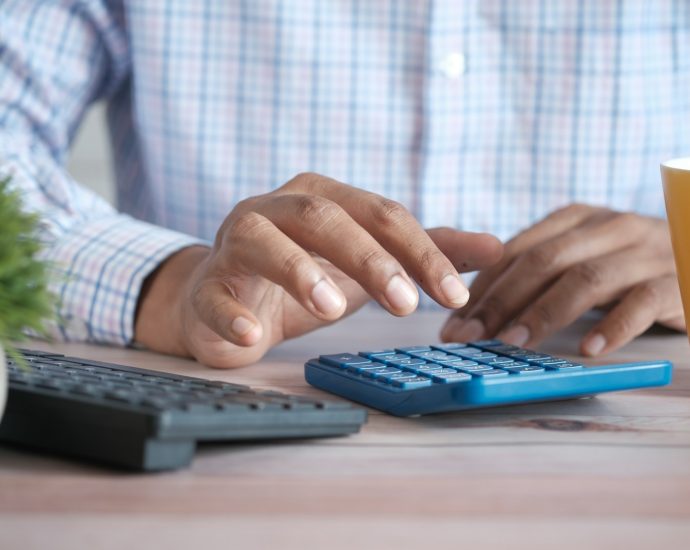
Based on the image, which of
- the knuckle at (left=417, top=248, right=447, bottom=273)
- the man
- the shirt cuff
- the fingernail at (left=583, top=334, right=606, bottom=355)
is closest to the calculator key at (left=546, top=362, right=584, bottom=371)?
the knuckle at (left=417, top=248, right=447, bottom=273)

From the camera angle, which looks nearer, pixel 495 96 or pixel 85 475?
pixel 85 475

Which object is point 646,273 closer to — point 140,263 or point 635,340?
point 635,340

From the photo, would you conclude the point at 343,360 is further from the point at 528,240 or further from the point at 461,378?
the point at 528,240

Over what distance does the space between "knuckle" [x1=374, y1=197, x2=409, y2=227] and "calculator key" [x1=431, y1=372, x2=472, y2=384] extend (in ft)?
0.44

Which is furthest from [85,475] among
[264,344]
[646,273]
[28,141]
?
[28,141]

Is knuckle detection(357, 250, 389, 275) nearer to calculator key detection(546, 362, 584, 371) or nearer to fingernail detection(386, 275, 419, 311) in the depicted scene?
fingernail detection(386, 275, 419, 311)

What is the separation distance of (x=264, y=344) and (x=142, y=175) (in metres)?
0.74

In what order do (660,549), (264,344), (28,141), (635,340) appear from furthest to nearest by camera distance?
(28,141) → (635,340) → (264,344) → (660,549)

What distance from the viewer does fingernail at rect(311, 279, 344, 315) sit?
1.99 ft

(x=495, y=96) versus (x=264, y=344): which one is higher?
(x=495, y=96)

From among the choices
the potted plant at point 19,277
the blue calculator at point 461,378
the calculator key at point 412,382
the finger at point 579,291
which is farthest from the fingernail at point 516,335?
the potted plant at point 19,277

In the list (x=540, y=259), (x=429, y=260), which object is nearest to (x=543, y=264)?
(x=540, y=259)

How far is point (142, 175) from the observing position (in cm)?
144

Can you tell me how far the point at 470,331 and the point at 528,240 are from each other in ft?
0.43
